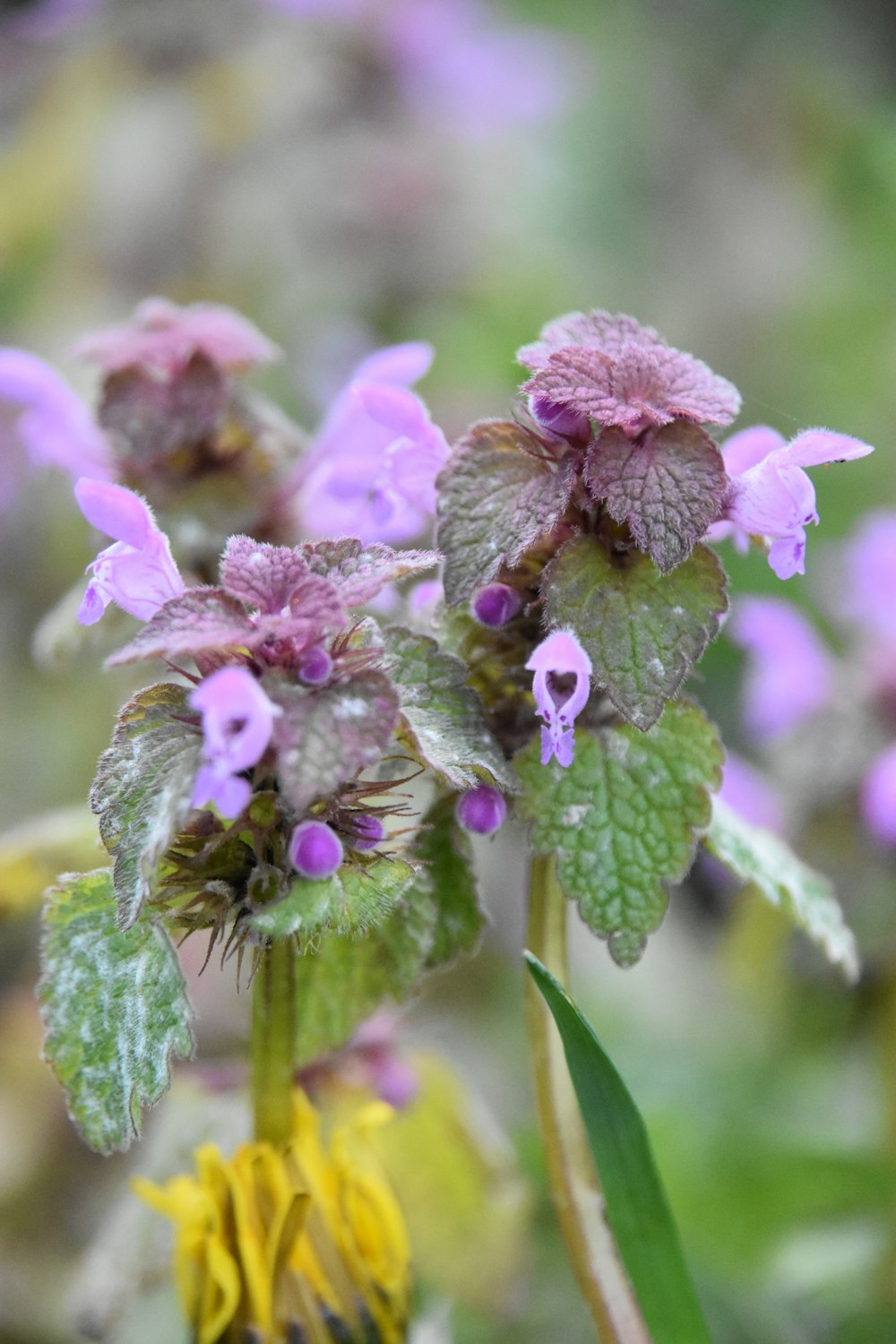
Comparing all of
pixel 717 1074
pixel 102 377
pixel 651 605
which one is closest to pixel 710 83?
pixel 717 1074

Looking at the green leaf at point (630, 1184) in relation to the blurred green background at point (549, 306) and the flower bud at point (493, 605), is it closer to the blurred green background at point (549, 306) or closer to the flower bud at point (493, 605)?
the flower bud at point (493, 605)

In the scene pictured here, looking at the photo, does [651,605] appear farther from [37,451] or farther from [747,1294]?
[747,1294]

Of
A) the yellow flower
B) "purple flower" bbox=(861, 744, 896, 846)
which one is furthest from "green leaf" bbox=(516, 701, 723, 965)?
"purple flower" bbox=(861, 744, 896, 846)

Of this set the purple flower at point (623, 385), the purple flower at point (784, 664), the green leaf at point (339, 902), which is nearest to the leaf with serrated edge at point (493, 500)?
the purple flower at point (623, 385)

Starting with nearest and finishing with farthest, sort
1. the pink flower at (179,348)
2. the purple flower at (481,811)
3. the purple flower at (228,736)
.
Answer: the purple flower at (228,736)
the purple flower at (481,811)
the pink flower at (179,348)

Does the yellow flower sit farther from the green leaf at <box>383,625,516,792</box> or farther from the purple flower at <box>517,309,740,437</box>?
the purple flower at <box>517,309,740,437</box>
